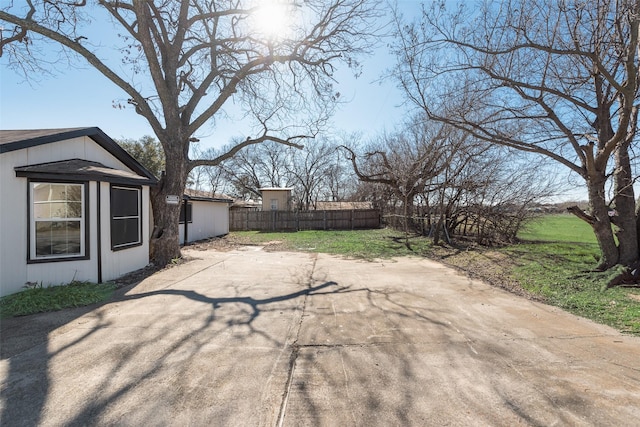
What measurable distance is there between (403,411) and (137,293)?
542cm

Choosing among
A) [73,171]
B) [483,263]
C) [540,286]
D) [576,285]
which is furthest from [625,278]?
[73,171]

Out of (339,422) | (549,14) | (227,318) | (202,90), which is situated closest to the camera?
(339,422)

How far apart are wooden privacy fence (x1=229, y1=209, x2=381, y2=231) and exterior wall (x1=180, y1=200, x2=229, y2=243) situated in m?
3.40

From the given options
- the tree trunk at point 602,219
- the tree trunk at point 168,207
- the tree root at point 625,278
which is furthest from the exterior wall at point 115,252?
the tree trunk at point 602,219

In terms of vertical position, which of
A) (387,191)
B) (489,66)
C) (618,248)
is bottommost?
(618,248)

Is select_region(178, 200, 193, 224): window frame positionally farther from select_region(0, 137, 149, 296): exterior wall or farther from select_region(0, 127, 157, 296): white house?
select_region(0, 137, 149, 296): exterior wall

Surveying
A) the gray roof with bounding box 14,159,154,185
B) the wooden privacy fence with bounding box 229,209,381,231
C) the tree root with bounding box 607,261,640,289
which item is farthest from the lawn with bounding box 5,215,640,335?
the wooden privacy fence with bounding box 229,209,381,231

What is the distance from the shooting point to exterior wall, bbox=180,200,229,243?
15.6 meters

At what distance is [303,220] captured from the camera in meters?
24.1

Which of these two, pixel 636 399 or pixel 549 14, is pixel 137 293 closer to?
pixel 636 399

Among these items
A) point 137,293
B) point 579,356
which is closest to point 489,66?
point 579,356

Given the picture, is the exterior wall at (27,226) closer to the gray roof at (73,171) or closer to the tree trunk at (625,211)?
the gray roof at (73,171)

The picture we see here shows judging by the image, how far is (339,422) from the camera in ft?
7.50

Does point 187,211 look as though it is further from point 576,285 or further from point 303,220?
point 576,285
